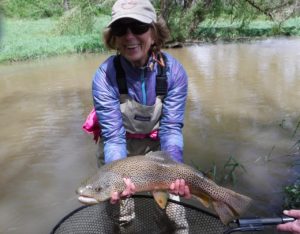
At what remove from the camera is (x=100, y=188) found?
225 centimetres

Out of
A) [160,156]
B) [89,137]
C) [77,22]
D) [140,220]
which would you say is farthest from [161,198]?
[77,22]

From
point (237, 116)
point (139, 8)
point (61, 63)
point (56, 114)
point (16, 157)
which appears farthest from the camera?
point (61, 63)

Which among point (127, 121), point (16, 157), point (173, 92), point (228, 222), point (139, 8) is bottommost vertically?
point (16, 157)

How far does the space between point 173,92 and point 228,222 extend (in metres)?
0.93

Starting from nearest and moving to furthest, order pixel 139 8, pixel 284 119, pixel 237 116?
pixel 139 8 → pixel 284 119 → pixel 237 116

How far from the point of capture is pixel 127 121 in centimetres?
283

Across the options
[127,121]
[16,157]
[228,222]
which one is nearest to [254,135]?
[16,157]

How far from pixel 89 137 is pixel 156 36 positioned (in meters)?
4.31

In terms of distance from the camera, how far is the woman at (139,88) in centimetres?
258

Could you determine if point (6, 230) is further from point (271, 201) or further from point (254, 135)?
point (254, 135)

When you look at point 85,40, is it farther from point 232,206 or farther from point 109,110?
point 232,206

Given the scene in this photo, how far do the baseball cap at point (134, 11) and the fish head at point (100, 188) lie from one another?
35.4 inches

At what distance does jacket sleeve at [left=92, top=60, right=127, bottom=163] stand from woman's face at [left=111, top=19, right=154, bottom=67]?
7.0 inches

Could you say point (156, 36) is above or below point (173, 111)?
above
